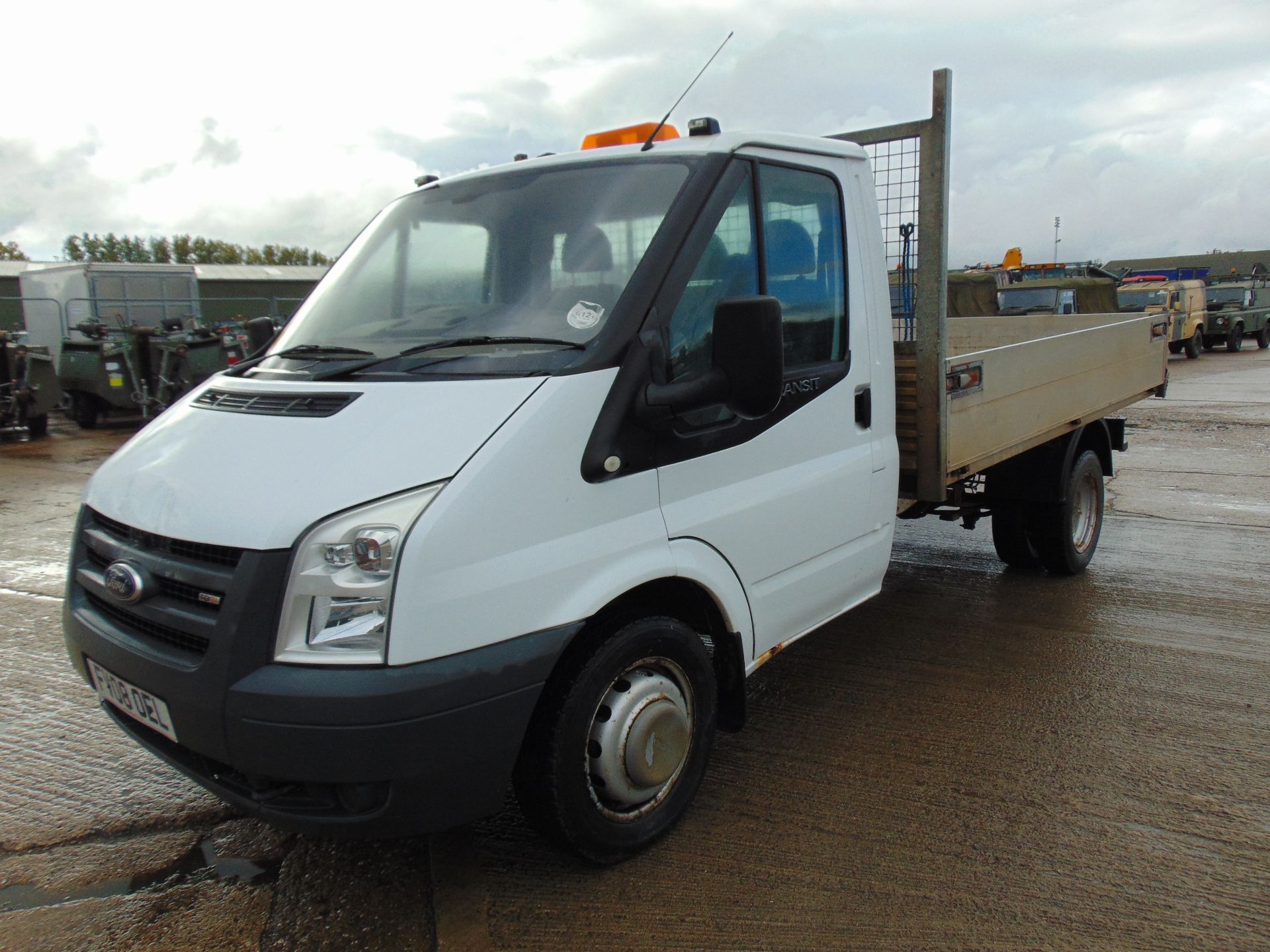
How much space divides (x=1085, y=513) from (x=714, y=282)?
161 inches

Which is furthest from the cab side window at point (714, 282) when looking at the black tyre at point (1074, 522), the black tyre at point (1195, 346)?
the black tyre at point (1195, 346)

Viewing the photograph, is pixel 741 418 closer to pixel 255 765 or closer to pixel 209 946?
pixel 255 765

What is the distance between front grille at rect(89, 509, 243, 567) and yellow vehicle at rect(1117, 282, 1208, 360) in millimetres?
23320

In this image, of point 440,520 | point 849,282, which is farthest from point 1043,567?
point 440,520

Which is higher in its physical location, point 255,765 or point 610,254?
point 610,254

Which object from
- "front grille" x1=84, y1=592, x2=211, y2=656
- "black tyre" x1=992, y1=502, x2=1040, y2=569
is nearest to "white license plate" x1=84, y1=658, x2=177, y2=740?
"front grille" x1=84, y1=592, x2=211, y2=656

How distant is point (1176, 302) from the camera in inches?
927

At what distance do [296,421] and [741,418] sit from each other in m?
1.36

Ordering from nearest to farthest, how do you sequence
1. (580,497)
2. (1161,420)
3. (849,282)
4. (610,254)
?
(580,497), (610,254), (849,282), (1161,420)

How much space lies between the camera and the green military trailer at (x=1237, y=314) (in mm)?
26781

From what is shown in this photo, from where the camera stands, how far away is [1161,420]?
531 inches

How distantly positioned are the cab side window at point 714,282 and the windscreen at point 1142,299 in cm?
2277

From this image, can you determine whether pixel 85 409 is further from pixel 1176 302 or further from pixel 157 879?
pixel 1176 302

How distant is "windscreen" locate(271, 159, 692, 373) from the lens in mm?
2895
